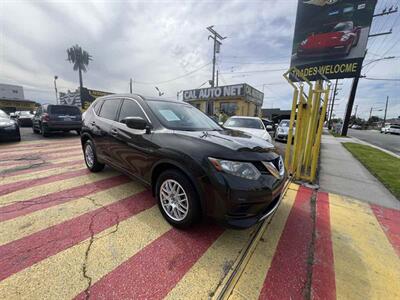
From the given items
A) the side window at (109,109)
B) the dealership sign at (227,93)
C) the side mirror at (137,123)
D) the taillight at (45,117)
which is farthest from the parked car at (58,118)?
Result: the dealership sign at (227,93)

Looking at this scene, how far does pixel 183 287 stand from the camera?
5.71 feet

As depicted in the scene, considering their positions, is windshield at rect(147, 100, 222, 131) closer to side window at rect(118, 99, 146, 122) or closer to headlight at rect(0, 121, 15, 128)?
side window at rect(118, 99, 146, 122)

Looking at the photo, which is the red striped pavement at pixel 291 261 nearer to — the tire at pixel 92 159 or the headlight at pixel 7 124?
the tire at pixel 92 159

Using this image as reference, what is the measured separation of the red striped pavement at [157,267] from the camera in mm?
1664

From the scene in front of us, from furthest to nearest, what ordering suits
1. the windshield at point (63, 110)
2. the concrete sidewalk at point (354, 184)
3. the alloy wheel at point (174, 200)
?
the windshield at point (63, 110) < the concrete sidewalk at point (354, 184) < the alloy wheel at point (174, 200)

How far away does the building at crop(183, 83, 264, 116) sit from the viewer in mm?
24527

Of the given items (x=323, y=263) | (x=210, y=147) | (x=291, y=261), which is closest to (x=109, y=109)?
(x=210, y=147)

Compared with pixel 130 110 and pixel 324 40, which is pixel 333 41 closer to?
pixel 324 40

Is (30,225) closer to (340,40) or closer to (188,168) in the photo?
(188,168)

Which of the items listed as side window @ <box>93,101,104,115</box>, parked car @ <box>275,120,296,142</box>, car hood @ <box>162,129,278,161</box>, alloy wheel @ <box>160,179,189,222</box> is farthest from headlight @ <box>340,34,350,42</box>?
alloy wheel @ <box>160,179,189,222</box>

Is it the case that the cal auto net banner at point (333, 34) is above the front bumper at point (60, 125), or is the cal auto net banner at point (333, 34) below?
above

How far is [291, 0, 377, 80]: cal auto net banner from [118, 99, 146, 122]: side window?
11.1 m

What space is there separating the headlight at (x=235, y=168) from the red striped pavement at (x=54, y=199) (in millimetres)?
2582

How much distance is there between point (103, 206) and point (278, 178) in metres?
2.61
